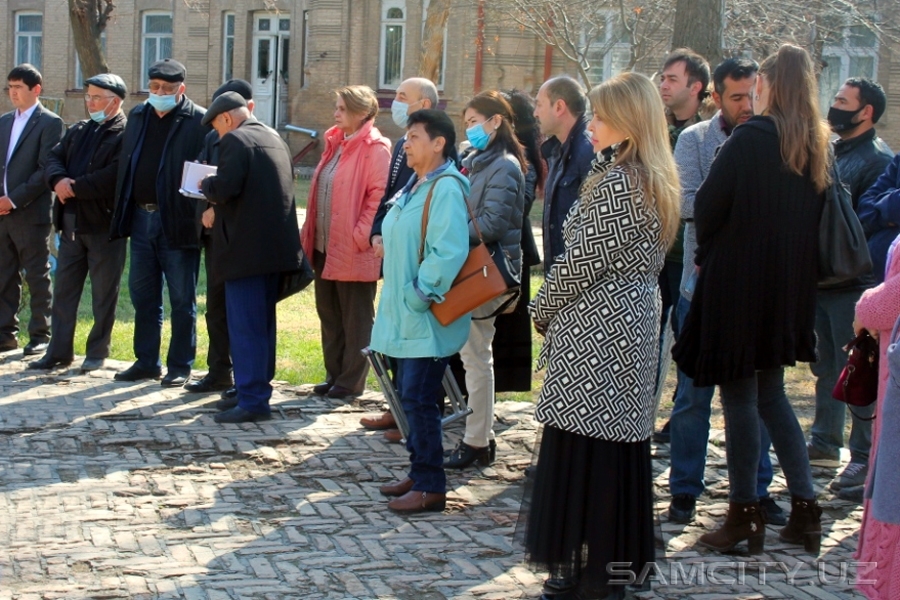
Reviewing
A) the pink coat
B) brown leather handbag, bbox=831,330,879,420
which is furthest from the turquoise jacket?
the pink coat

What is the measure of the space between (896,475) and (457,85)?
2585 centimetres

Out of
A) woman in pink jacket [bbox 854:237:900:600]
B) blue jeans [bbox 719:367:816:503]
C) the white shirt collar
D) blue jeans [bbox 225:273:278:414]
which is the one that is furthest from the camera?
the white shirt collar

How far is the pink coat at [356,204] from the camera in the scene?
7953 millimetres

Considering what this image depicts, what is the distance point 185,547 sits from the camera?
515cm

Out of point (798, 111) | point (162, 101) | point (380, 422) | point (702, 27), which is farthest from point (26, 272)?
point (798, 111)

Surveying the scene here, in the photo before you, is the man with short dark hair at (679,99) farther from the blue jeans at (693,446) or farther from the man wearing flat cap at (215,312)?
the man wearing flat cap at (215,312)

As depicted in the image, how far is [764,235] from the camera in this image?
4836mm

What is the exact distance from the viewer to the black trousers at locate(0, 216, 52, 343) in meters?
9.52

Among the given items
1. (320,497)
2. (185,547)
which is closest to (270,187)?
(320,497)

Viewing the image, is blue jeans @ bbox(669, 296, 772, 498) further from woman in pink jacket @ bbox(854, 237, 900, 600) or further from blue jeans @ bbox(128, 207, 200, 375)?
blue jeans @ bbox(128, 207, 200, 375)

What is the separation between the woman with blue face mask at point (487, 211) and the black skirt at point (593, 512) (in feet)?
5.98

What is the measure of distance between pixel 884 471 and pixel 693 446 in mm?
1612

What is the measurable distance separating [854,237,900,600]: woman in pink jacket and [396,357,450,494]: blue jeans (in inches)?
79.3

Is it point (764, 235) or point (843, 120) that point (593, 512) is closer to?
point (764, 235)
